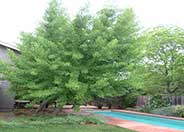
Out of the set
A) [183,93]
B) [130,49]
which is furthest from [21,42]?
[183,93]

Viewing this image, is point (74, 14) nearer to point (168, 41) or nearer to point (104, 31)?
point (104, 31)

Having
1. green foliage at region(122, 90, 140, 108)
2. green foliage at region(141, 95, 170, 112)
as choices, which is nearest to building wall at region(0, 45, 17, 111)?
green foliage at region(141, 95, 170, 112)

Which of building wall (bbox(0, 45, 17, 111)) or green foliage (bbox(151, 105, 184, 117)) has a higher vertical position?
building wall (bbox(0, 45, 17, 111))

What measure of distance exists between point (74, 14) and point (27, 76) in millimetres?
4368

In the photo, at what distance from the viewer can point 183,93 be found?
26.1 metres

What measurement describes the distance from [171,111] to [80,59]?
10.1 m

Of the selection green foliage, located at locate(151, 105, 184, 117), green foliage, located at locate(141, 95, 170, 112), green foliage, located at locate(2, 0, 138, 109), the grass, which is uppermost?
green foliage, located at locate(2, 0, 138, 109)

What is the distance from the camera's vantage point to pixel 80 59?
1545cm

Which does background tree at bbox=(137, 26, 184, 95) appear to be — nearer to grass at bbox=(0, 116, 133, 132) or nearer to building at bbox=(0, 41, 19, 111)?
building at bbox=(0, 41, 19, 111)

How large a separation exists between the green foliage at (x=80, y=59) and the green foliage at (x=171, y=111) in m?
7.02

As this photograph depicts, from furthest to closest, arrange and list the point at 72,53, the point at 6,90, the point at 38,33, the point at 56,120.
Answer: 1. the point at 6,90
2. the point at 38,33
3. the point at 72,53
4. the point at 56,120

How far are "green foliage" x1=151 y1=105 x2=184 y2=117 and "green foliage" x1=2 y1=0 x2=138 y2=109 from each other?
702 cm

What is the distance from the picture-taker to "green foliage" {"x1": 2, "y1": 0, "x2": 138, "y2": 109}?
14.7 m

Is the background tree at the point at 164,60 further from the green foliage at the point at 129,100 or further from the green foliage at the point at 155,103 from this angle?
the green foliage at the point at 129,100
